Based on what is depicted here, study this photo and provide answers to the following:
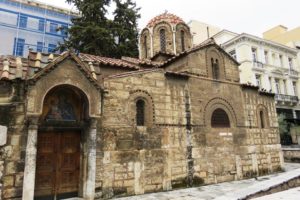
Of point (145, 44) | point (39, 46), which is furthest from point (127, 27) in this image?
point (39, 46)

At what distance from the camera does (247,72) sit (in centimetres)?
2461

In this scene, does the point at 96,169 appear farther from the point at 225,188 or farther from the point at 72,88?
the point at 225,188

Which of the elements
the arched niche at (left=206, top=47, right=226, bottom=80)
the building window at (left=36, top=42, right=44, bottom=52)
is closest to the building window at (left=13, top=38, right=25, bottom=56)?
the building window at (left=36, top=42, right=44, bottom=52)

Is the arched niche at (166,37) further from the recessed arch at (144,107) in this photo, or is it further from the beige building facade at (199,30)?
the beige building facade at (199,30)

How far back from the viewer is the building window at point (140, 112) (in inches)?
340

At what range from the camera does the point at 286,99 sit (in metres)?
25.7

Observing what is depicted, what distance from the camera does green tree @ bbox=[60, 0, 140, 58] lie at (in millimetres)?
17766

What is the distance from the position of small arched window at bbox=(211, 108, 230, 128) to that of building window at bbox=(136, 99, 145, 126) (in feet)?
11.6

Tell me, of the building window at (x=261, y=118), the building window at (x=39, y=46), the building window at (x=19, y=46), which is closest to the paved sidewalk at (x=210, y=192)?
the building window at (x=261, y=118)

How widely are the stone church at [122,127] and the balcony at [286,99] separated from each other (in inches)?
598

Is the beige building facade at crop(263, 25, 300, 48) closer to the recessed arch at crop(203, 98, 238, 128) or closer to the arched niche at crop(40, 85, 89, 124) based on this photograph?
the recessed arch at crop(203, 98, 238, 128)

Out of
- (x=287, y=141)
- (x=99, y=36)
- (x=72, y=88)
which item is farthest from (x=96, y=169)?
(x=287, y=141)

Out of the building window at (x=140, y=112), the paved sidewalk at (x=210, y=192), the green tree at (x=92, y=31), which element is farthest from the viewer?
the green tree at (x=92, y=31)

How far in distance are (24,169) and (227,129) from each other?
8379 mm
